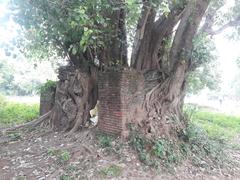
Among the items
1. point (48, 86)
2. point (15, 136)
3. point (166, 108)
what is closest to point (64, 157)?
point (15, 136)

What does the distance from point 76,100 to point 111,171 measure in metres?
2.44

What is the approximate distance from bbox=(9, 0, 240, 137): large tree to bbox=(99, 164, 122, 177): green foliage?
132cm

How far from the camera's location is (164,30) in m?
7.02

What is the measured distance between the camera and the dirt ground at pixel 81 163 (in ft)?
18.0

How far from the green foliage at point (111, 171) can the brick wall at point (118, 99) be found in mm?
988

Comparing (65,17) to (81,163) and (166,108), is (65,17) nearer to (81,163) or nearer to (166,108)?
(81,163)

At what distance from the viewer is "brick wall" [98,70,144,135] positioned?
6.50 metres

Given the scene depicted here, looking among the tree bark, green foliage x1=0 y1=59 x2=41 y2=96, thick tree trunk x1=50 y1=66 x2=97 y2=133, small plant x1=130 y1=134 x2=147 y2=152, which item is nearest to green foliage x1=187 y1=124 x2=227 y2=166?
the tree bark

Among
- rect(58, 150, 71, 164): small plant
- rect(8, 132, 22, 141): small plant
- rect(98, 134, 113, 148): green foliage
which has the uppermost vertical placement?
rect(98, 134, 113, 148): green foliage

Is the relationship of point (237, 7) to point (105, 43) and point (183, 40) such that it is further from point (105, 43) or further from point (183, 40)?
point (105, 43)

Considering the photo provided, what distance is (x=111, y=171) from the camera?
5.49 meters

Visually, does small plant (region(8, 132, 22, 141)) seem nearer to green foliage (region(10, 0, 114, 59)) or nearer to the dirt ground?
the dirt ground

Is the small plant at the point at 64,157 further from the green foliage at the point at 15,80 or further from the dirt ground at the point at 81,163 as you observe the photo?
the green foliage at the point at 15,80

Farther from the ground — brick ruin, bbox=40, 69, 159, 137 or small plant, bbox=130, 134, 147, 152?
brick ruin, bbox=40, 69, 159, 137
